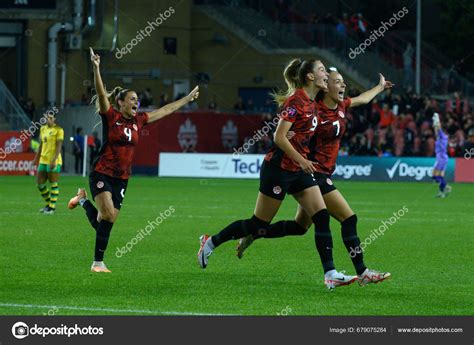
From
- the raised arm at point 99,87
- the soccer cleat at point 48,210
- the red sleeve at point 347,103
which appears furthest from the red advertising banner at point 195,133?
the red sleeve at point 347,103

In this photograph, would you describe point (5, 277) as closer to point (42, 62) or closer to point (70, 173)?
point (70, 173)

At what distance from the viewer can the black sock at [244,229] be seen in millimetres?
13648

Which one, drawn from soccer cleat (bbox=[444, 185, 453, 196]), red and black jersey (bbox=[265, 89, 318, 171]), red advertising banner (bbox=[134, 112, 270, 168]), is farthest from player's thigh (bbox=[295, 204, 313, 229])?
red advertising banner (bbox=[134, 112, 270, 168])

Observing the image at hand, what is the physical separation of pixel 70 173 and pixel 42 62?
23.7 ft

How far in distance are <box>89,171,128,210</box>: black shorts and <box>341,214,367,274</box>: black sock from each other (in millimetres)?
2916

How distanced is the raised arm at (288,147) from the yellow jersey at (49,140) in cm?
1279

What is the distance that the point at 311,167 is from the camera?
12.6 metres

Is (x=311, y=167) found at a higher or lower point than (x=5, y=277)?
higher

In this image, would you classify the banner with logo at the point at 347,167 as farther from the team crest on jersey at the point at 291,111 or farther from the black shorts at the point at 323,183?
the team crest on jersey at the point at 291,111

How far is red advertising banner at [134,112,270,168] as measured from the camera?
49.4m

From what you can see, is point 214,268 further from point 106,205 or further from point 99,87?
point 99,87

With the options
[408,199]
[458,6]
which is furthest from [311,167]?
[458,6]

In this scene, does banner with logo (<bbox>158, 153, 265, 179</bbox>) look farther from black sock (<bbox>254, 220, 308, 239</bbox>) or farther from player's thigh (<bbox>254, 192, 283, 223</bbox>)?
player's thigh (<bbox>254, 192, 283, 223</bbox>)

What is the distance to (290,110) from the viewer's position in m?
12.8
